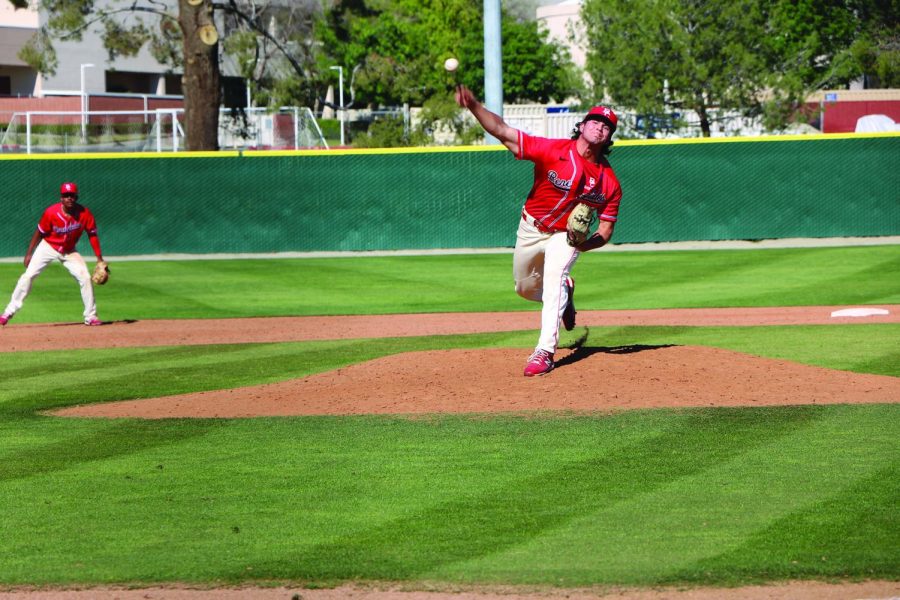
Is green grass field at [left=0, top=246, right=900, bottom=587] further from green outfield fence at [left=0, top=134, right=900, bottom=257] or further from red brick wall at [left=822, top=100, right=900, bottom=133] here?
red brick wall at [left=822, top=100, right=900, bottom=133]

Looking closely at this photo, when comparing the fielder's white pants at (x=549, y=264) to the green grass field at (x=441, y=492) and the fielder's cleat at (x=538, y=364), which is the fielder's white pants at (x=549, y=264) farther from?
the green grass field at (x=441, y=492)

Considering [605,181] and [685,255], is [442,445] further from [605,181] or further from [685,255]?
[685,255]

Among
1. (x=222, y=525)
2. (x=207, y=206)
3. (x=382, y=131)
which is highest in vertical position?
(x=382, y=131)

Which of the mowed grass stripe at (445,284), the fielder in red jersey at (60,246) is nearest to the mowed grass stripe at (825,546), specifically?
the mowed grass stripe at (445,284)

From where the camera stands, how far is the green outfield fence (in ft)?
81.0

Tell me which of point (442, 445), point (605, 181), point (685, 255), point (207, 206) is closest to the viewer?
point (442, 445)

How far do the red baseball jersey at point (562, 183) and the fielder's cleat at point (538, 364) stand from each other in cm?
100

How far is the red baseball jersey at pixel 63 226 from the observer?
15.0 metres

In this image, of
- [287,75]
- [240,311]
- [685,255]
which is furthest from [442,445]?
[287,75]

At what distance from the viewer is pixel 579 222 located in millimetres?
8930

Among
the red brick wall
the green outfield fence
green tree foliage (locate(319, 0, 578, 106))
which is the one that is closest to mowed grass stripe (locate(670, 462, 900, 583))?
the green outfield fence

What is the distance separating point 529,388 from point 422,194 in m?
16.4

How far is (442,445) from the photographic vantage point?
25.4 ft

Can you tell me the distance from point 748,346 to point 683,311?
12.5ft
